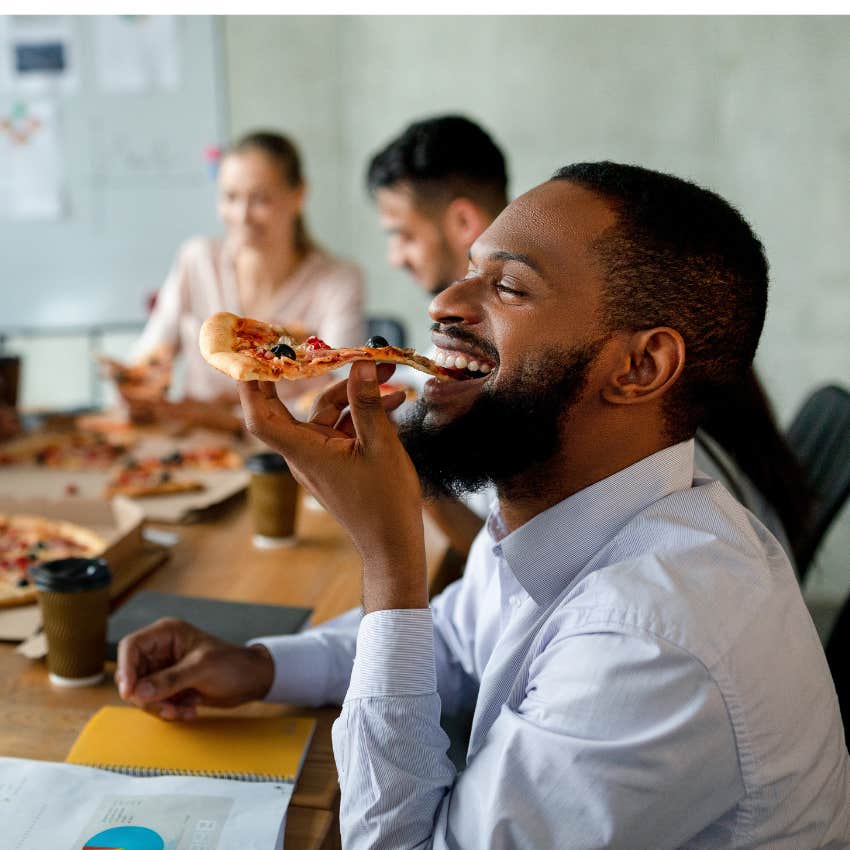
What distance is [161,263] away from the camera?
532 cm

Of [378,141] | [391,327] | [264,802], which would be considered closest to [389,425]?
[264,802]

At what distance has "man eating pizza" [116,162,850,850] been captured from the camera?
947mm

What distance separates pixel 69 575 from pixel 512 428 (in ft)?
2.29

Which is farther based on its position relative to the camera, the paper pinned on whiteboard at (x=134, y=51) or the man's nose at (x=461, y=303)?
the paper pinned on whiteboard at (x=134, y=51)

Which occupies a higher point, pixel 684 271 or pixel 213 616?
pixel 684 271

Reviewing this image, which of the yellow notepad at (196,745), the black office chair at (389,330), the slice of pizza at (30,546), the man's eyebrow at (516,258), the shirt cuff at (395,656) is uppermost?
the man's eyebrow at (516,258)

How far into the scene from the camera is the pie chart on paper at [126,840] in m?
1.04

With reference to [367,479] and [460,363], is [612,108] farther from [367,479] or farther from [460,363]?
[367,479]

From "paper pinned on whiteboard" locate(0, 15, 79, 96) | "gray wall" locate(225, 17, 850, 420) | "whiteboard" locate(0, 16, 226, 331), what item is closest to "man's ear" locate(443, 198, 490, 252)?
"gray wall" locate(225, 17, 850, 420)

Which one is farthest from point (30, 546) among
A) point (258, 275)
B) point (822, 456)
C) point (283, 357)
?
point (258, 275)

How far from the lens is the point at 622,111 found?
4.66m

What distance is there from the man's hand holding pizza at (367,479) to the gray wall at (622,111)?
1945 mm

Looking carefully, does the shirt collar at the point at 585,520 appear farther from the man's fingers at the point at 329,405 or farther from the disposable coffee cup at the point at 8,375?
the disposable coffee cup at the point at 8,375

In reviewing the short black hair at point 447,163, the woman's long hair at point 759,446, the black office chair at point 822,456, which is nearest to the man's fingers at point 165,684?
the woman's long hair at point 759,446
